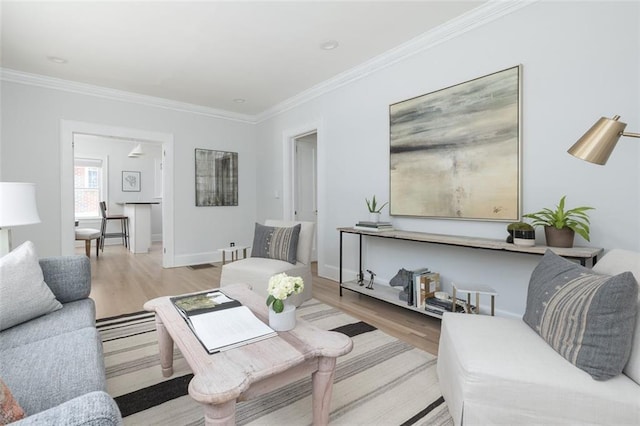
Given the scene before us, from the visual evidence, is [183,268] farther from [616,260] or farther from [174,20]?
[616,260]

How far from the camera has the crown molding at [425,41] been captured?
94.4 inches

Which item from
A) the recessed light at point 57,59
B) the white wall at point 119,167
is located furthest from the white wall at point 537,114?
the white wall at point 119,167

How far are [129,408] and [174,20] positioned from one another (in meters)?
2.81

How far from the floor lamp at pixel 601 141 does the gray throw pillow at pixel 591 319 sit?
45cm

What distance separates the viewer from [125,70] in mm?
3600

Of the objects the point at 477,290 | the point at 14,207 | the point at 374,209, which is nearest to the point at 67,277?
the point at 14,207

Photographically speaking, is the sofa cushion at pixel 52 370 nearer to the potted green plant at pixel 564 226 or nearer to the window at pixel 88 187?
the potted green plant at pixel 564 226

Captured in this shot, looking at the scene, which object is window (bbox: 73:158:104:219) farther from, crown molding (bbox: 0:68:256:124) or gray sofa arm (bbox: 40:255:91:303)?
gray sofa arm (bbox: 40:255:91:303)

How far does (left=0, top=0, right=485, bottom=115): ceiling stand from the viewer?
2.46m

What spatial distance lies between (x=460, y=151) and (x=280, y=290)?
2.03 meters

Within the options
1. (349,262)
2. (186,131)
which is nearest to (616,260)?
(349,262)

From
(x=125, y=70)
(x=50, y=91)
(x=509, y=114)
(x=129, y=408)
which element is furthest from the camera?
(x=50, y=91)

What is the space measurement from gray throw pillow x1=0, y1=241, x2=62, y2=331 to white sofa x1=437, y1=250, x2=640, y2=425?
6.69 feet

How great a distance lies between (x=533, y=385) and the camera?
45.5 inches
